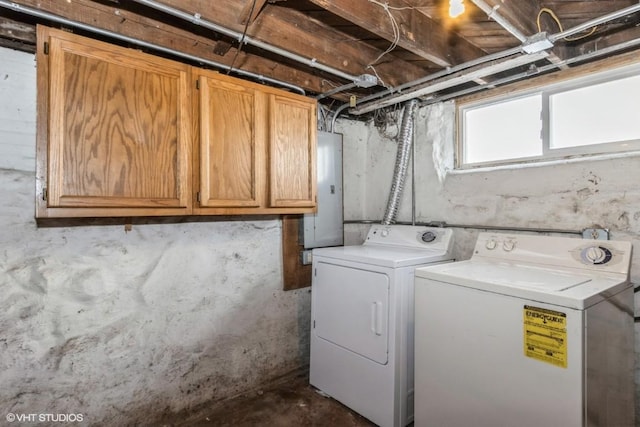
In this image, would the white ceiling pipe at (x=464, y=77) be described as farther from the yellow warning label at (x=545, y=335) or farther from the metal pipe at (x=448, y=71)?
the yellow warning label at (x=545, y=335)

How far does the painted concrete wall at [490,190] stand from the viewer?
1761 mm

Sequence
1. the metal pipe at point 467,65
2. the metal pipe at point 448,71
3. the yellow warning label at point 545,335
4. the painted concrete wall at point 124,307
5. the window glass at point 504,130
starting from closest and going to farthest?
the yellow warning label at point 545,335 < the metal pipe at point 467,65 < the painted concrete wall at point 124,307 < the metal pipe at point 448,71 < the window glass at point 504,130

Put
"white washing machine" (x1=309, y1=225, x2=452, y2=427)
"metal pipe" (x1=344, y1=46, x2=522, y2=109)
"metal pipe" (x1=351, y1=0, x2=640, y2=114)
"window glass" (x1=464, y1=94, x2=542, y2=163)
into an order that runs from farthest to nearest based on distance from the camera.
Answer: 1. "window glass" (x1=464, y1=94, x2=542, y2=163)
2. "white washing machine" (x1=309, y1=225, x2=452, y2=427)
3. "metal pipe" (x1=344, y1=46, x2=522, y2=109)
4. "metal pipe" (x1=351, y1=0, x2=640, y2=114)

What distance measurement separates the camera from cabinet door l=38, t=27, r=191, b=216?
140 centimetres

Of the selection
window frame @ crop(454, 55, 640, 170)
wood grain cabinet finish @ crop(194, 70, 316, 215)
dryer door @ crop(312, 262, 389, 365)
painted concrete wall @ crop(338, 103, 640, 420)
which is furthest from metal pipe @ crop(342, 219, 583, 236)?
wood grain cabinet finish @ crop(194, 70, 316, 215)

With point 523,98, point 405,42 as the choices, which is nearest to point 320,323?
point 405,42

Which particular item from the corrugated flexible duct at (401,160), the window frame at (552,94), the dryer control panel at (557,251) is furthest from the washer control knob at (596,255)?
the corrugated flexible duct at (401,160)

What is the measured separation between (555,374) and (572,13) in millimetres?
1642

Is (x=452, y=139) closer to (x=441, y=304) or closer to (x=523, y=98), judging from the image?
(x=523, y=98)

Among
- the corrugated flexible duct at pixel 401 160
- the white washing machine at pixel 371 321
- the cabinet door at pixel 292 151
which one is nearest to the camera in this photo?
the white washing machine at pixel 371 321

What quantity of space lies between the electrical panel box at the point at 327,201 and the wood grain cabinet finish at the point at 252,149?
37cm

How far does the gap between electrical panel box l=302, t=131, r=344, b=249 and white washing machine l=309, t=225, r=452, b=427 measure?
254 mm

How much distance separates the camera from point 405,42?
1.69 m

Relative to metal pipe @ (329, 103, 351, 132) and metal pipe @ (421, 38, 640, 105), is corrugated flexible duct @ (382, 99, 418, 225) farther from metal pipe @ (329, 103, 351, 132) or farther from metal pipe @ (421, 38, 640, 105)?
metal pipe @ (329, 103, 351, 132)
